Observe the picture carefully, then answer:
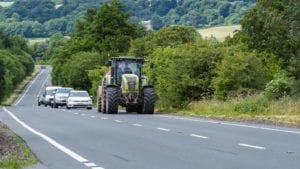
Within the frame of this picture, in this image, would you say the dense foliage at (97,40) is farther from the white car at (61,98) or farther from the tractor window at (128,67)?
the tractor window at (128,67)

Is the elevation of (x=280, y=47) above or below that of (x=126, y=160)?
above

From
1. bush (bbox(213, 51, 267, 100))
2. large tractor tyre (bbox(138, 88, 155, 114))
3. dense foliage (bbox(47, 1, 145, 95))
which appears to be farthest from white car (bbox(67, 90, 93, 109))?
dense foliage (bbox(47, 1, 145, 95))

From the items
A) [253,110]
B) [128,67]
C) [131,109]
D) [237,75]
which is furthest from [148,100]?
[253,110]

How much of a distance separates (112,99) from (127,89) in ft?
4.65

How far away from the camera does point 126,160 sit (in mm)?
15281

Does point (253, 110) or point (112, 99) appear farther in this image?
point (112, 99)

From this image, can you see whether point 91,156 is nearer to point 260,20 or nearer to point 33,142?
point 33,142

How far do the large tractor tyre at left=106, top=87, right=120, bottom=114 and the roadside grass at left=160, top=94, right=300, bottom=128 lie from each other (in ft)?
11.3

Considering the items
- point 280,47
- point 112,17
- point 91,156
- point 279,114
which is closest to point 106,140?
point 91,156

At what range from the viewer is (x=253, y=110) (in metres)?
34.2

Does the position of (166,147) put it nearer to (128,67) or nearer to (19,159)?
(19,159)

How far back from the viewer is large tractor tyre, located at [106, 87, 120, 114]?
132 ft

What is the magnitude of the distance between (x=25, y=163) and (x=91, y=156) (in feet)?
5.64

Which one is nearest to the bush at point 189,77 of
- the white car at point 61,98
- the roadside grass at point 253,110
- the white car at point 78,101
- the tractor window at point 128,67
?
the tractor window at point 128,67
